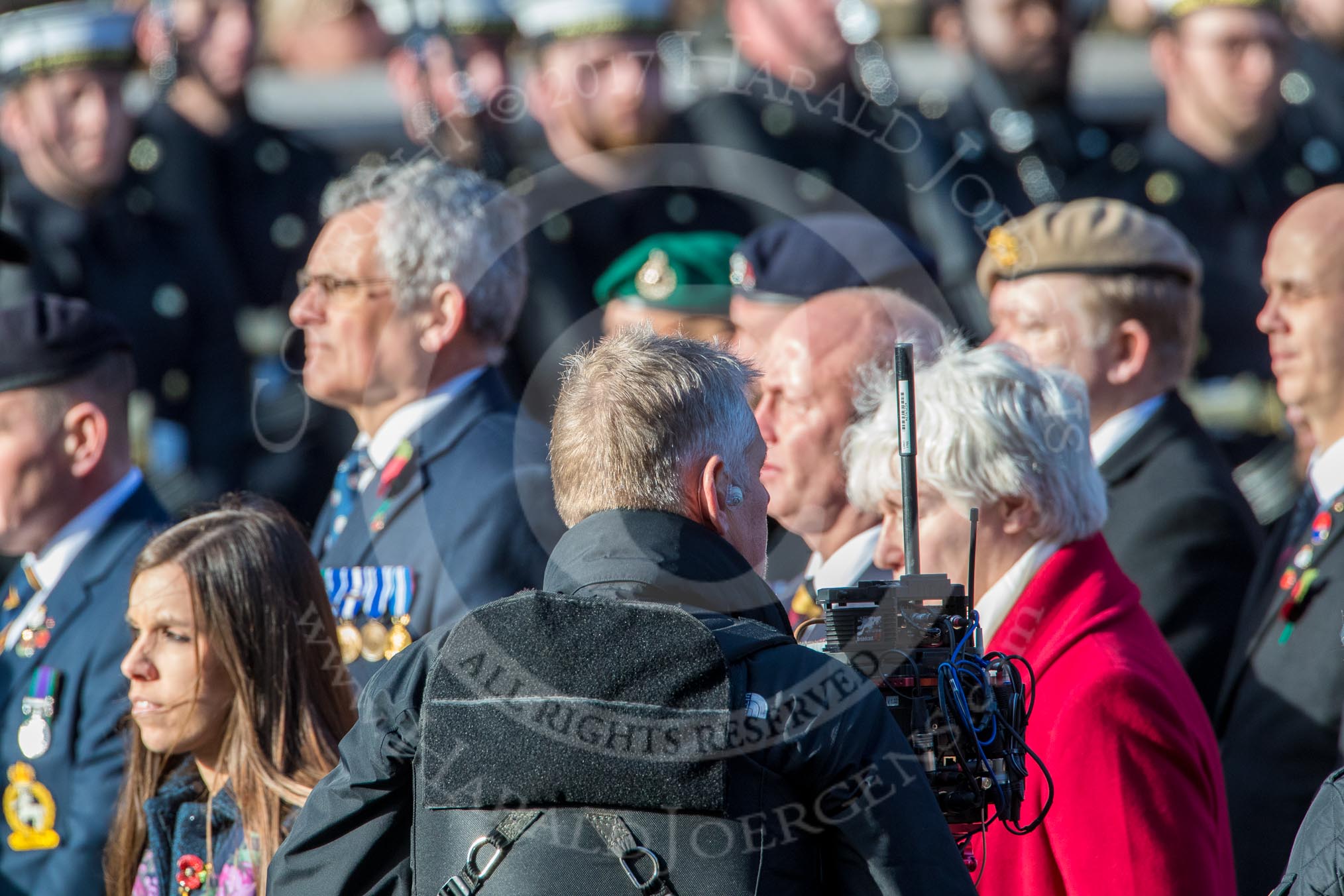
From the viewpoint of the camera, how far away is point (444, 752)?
1880 millimetres

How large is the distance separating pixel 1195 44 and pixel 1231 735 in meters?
2.89

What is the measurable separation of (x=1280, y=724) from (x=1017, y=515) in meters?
0.86

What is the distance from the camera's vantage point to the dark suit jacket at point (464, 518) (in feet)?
11.3

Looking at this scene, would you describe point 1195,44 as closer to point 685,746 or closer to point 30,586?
point 30,586

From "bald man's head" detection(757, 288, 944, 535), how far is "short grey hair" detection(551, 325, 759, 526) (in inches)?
54.6

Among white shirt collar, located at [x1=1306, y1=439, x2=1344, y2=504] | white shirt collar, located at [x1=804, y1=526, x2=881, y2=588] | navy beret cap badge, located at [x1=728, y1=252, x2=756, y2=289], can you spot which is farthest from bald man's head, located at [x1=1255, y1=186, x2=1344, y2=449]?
navy beret cap badge, located at [x1=728, y1=252, x2=756, y2=289]

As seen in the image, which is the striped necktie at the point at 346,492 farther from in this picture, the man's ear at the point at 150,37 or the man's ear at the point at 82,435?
the man's ear at the point at 150,37

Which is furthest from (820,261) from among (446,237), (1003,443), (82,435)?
(82,435)

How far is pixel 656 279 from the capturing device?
437cm

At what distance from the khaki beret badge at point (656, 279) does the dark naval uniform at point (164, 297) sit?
257 cm

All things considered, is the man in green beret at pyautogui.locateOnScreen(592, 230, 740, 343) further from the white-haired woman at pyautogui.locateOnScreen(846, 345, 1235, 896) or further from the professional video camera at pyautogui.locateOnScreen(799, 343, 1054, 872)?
the professional video camera at pyautogui.locateOnScreen(799, 343, 1054, 872)

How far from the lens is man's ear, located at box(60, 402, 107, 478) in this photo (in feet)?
13.6

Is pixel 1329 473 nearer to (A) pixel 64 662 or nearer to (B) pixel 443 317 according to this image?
(B) pixel 443 317

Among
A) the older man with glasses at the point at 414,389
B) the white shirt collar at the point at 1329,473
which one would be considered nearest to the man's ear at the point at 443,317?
the older man with glasses at the point at 414,389
